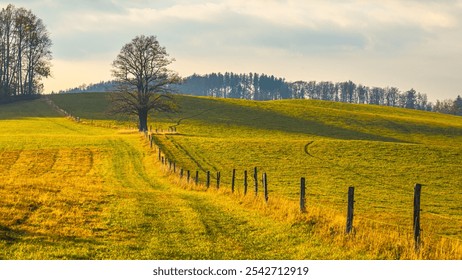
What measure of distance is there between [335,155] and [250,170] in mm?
15033

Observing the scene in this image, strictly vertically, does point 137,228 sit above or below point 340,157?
above

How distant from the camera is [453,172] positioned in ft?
177

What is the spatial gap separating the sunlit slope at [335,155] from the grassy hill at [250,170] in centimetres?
20

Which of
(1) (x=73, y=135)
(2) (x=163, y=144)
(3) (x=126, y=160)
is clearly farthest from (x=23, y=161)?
(1) (x=73, y=135)

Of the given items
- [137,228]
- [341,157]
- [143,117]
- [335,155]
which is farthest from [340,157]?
[137,228]

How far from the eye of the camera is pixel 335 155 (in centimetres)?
6203

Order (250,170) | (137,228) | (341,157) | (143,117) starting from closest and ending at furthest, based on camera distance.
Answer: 1. (137,228)
2. (250,170)
3. (341,157)
4. (143,117)

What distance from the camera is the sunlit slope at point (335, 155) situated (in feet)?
128

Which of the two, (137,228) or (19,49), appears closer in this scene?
(137,228)

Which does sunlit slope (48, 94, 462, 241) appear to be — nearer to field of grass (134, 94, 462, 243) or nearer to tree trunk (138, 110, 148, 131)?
field of grass (134, 94, 462, 243)

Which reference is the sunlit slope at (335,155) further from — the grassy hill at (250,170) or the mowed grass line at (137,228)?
the mowed grass line at (137,228)

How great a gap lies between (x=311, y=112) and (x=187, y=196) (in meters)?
87.5

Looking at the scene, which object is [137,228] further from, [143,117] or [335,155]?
[143,117]

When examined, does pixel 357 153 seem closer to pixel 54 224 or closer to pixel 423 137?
pixel 423 137
